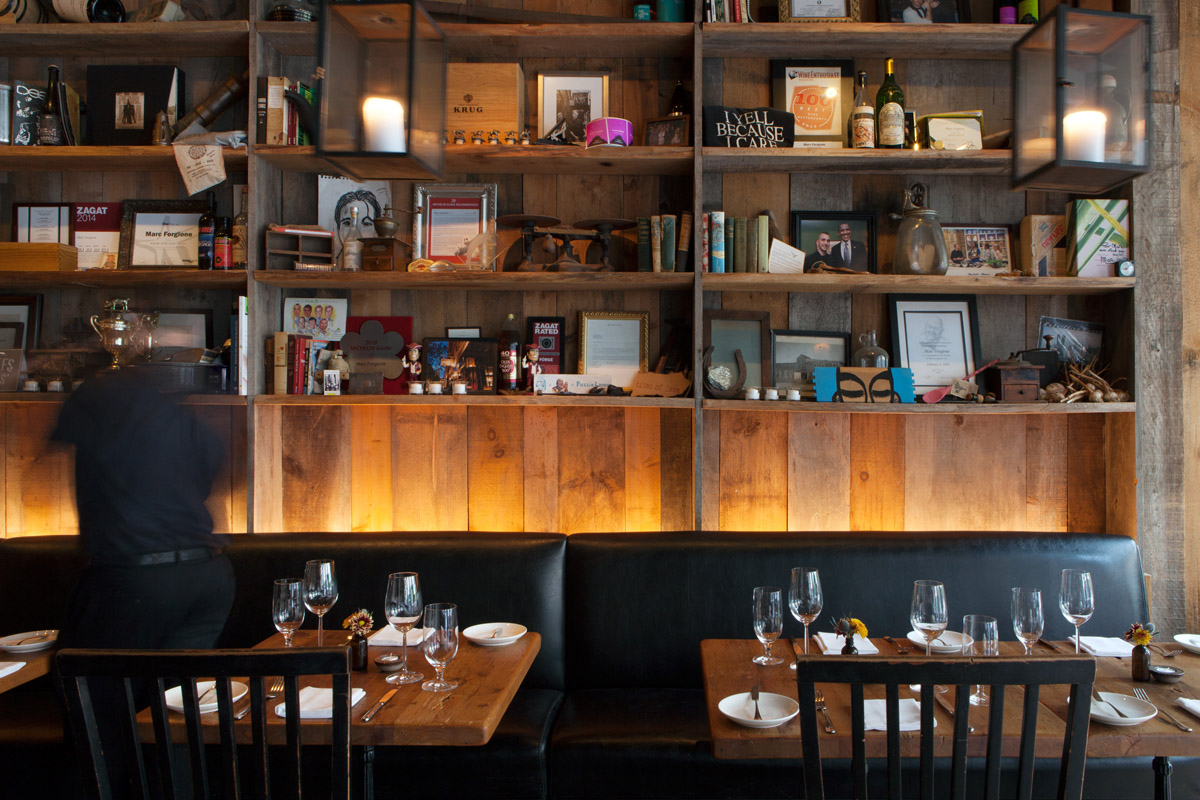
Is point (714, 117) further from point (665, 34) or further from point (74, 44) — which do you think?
point (74, 44)

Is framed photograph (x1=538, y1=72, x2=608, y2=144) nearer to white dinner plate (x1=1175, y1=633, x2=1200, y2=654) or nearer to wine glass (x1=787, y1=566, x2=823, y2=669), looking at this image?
wine glass (x1=787, y1=566, x2=823, y2=669)

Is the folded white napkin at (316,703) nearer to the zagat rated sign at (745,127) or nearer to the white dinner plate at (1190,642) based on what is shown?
the white dinner plate at (1190,642)

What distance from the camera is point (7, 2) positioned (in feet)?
9.70

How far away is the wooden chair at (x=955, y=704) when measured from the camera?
1130 mm

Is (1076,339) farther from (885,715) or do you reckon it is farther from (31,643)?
(31,643)

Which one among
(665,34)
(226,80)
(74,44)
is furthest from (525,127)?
(74,44)

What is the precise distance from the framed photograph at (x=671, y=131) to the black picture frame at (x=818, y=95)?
40cm

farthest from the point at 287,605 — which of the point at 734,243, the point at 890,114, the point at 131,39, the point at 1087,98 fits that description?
the point at 890,114

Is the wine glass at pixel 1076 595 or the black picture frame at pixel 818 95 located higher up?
the black picture frame at pixel 818 95

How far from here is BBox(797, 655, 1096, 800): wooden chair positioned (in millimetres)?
1130

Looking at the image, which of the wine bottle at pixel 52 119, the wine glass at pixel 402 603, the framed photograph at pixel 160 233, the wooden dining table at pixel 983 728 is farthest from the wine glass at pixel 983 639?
the wine bottle at pixel 52 119

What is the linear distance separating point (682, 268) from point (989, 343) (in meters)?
1.27

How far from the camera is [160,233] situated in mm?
3059

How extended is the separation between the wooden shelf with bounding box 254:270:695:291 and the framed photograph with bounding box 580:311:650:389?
6.7 inches
